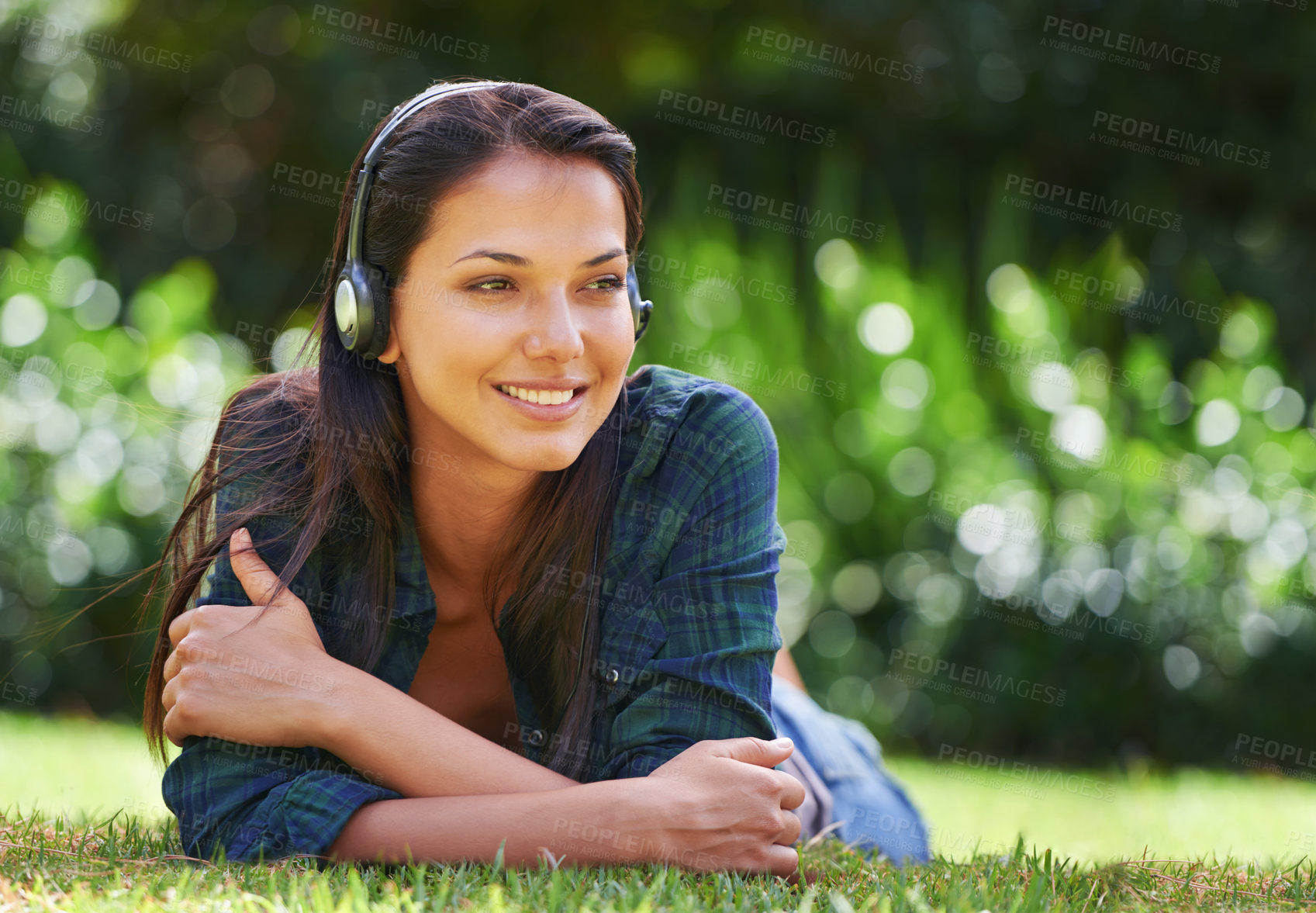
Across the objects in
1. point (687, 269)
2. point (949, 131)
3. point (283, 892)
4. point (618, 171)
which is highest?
point (949, 131)

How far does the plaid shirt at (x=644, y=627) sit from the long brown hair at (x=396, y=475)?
0.14 feet

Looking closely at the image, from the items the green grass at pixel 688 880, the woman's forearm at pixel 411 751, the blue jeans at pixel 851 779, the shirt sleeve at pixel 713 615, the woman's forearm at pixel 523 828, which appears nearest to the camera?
the green grass at pixel 688 880

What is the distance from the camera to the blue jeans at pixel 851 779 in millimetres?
3254

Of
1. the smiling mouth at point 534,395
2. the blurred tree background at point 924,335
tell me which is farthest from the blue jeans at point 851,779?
the blurred tree background at point 924,335

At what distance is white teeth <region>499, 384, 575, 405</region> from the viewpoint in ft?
7.55

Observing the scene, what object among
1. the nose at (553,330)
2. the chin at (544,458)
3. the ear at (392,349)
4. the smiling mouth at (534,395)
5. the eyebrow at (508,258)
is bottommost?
the chin at (544,458)

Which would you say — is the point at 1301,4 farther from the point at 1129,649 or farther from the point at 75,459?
the point at 75,459

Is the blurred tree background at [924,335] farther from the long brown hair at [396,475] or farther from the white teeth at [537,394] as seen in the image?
the white teeth at [537,394]

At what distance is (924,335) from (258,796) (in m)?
4.41

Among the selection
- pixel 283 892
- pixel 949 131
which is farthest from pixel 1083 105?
pixel 283 892

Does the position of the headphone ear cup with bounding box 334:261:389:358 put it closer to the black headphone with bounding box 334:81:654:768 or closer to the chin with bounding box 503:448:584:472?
the black headphone with bounding box 334:81:654:768

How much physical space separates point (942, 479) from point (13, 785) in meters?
3.95

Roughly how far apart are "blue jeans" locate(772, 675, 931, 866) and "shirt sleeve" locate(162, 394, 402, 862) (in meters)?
1.39

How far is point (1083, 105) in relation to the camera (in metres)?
9.12
